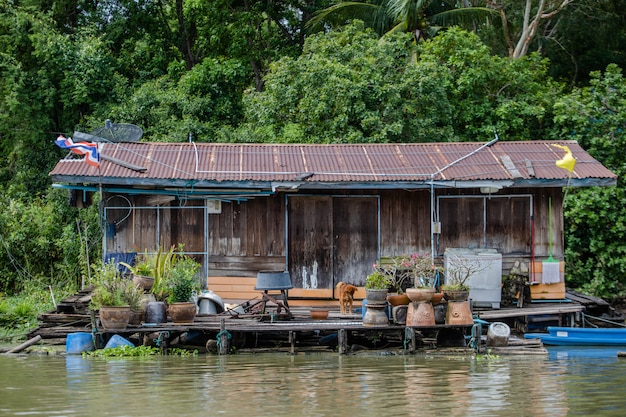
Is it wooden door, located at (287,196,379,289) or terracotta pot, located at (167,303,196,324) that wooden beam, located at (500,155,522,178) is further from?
terracotta pot, located at (167,303,196,324)

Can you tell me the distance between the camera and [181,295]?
1545 cm

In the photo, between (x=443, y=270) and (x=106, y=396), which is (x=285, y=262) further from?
(x=106, y=396)

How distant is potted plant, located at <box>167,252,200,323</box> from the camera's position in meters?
15.2

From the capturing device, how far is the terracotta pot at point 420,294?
47.5ft

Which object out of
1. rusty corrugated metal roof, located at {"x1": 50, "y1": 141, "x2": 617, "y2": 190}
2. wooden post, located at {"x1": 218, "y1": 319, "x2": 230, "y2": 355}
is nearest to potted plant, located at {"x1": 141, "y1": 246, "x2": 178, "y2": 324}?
wooden post, located at {"x1": 218, "y1": 319, "x2": 230, "y2": 355}

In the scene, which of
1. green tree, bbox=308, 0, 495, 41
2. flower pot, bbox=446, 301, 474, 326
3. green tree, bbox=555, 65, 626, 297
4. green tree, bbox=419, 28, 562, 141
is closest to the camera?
flower pot, bbox=446, 301, 474, 326

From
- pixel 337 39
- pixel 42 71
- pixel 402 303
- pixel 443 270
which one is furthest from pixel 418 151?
pixel 42 71

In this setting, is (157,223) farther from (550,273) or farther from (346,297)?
(550,273)

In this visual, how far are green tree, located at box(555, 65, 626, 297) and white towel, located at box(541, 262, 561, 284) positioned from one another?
164 inches

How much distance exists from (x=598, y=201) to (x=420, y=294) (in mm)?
8603

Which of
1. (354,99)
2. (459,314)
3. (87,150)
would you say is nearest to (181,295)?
(87,150)

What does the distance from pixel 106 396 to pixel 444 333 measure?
7019mm

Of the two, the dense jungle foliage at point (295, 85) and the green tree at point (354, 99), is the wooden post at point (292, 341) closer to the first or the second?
the dense jungle foliage at point (295, 85)

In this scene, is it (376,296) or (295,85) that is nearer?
(376,296)
